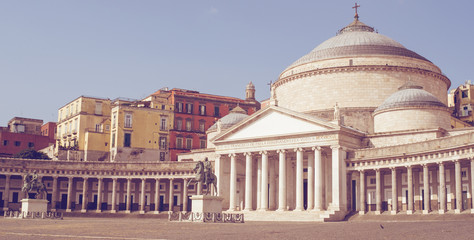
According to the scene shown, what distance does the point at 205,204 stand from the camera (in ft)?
153

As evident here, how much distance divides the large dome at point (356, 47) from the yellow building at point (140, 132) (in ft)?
83.9

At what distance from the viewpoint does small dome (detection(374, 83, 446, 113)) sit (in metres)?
63.4

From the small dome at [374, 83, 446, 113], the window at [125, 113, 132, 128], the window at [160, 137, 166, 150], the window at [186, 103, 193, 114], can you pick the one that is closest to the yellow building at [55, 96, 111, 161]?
the window at [125, 113, 132, 128]

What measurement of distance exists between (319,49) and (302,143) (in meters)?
18.1

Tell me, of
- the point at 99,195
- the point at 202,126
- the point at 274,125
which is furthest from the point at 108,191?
the point at 274,125

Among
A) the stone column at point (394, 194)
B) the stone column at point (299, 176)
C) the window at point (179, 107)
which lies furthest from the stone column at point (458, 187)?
the window at point (179, 107)

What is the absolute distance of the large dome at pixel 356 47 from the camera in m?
72.4

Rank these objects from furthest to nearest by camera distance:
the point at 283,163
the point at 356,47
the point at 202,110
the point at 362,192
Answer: the point at 202,110, the point at 356,47, the point at 283,163, the point at 362,192

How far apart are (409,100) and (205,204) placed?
91.3 feet

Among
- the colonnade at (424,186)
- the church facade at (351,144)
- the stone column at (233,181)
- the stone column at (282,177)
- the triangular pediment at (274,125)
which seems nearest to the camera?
the colonnade at (424,186)

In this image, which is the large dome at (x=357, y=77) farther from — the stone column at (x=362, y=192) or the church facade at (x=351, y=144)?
the stone column at (x=362, y=192)

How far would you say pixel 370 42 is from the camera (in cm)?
7412

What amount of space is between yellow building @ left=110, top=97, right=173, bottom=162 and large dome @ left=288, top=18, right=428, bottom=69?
83.9ft

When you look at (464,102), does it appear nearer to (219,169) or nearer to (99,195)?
(219,169)
